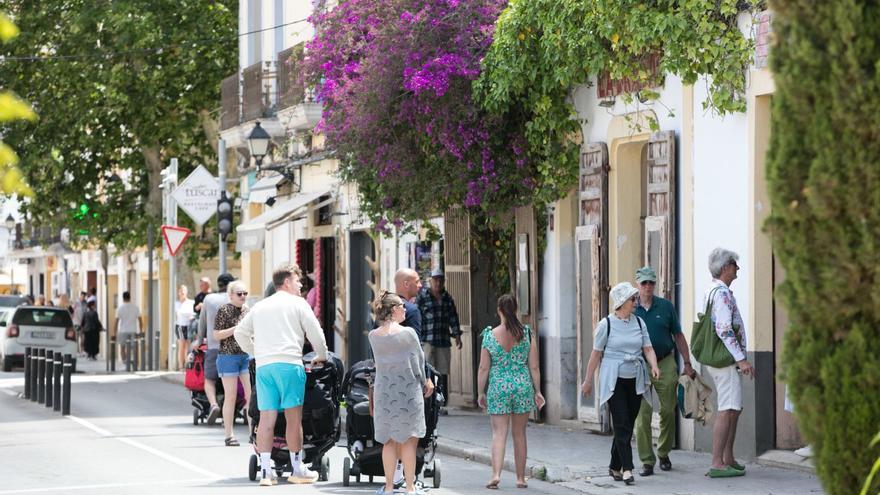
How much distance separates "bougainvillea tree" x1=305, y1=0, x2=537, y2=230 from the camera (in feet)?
63.8

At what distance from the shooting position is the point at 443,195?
2019 centimetres

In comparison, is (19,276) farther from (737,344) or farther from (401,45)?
(737,344)

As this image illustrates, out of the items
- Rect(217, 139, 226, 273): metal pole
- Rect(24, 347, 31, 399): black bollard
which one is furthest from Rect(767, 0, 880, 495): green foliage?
Rect(217, 139, 226, 273): metal pole

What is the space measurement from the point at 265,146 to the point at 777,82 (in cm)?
2170

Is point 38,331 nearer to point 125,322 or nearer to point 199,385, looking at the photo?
point 125,322

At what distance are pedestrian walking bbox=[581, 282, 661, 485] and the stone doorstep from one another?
1.51 metres

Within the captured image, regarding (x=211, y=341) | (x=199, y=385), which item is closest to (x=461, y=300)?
(x=199, y=385)

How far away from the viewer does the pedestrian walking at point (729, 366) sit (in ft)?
44.4

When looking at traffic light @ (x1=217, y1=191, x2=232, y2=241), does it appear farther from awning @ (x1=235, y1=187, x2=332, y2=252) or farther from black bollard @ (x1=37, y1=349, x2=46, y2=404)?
black bollard @ (x1=37, y1=349, x2=46, y2=404)

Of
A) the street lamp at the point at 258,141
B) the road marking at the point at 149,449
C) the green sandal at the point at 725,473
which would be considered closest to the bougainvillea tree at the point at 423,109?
the road marking at the point at 149,449

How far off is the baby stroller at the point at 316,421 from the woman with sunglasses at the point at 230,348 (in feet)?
8.25

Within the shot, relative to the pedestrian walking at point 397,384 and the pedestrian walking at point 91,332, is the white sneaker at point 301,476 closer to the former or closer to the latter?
the pedestrian walking at point 397,384

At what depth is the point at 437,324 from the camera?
21.7m

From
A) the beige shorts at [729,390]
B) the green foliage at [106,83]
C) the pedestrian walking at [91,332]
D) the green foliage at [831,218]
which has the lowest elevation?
the pedestrian walking at [91,332]
